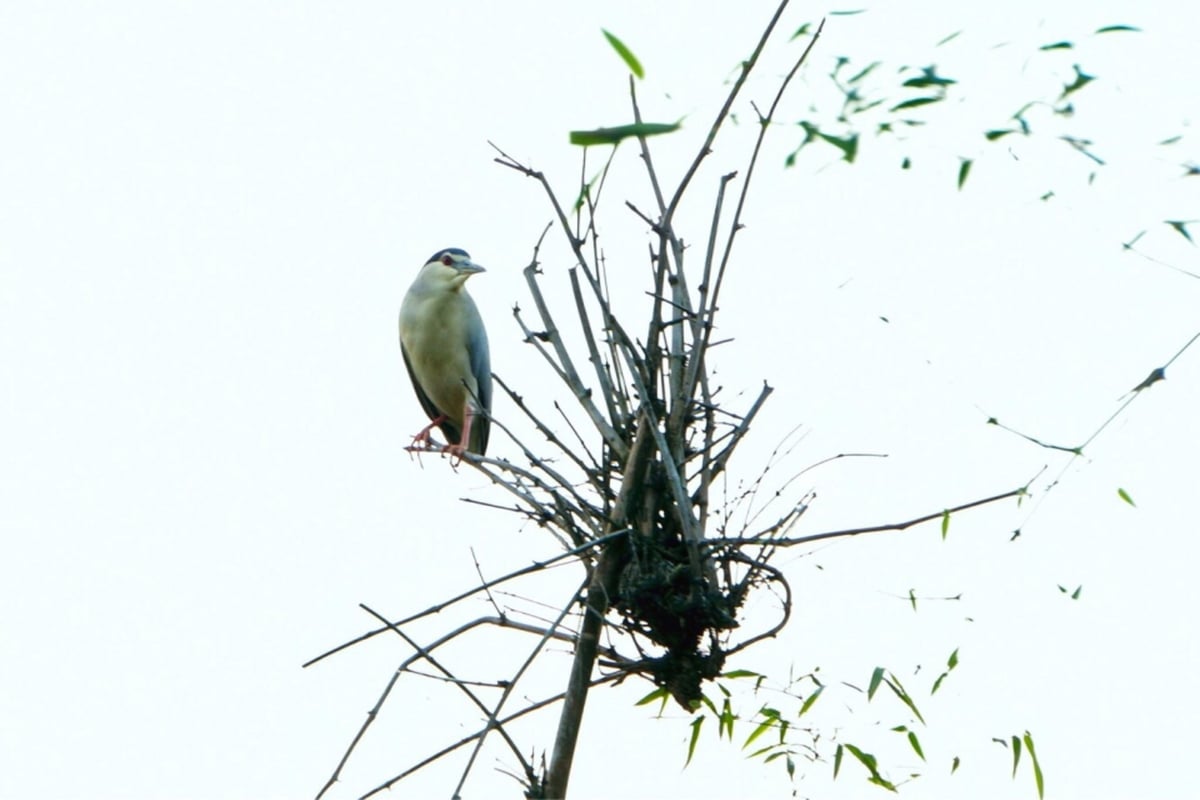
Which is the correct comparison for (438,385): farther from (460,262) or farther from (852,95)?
(852,95)

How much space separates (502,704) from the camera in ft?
7.74

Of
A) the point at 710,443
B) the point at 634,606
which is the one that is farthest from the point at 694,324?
the point at 634,606

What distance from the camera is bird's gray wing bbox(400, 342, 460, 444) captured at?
627 centimetres

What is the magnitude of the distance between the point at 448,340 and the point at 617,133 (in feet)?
16.1

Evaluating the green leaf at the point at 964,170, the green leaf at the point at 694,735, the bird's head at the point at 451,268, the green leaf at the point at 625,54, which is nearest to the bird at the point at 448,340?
the bird's head at the point at 451,268

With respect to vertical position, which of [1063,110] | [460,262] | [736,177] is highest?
[460,262]

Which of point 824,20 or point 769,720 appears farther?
point 769,720

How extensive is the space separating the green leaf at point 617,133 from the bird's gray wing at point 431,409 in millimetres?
5122

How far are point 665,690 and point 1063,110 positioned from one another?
135 cm

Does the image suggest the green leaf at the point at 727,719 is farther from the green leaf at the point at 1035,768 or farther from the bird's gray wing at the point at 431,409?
the bird's gray wing at the point at 431,409

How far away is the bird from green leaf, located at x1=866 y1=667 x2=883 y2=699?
334 cm

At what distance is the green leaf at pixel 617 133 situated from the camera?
1155 millimetres

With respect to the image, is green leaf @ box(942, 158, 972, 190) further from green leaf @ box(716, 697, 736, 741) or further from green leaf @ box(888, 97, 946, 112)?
green leaf @ box(716, 697, 736, 741)

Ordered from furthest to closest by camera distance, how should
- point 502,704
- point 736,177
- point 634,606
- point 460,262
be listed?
point 460,262, point 736,177, point 634,606, point 502,704
